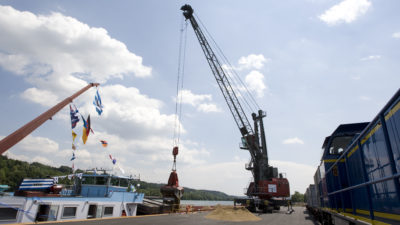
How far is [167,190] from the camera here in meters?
26.7

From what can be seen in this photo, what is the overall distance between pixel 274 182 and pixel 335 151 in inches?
1131

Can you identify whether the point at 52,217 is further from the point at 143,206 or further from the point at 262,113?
the point at 262,113

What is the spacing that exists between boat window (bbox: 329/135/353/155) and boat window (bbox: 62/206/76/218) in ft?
63.9

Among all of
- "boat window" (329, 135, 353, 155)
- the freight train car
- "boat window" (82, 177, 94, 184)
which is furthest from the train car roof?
"boat window" (82, 177, 94, 184)

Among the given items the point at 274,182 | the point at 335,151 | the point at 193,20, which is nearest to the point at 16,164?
the point at 193,20

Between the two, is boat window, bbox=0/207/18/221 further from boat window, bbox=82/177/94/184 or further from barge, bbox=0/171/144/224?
boat window, bbox=82/177/94/184

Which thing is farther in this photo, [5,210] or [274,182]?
[274,182]

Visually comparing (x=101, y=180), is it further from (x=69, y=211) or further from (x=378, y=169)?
(x=378, y=169)

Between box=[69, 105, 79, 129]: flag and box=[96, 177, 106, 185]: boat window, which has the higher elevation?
box=[69, 105, 79, 129]: flag

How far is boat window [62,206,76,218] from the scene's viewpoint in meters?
17.2

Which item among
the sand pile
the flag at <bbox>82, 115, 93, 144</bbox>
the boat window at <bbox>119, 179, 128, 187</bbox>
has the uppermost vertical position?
the flag at <bbox>82, 115, 93, 144</bbox>

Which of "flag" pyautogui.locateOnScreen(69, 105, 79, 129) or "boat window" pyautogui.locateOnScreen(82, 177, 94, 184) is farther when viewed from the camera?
"boat window" pyautogui.locateOnScreen(82, 177, 94, 184)

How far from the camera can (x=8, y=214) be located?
48.3 feet

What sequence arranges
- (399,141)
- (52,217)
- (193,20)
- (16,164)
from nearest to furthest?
(399,141)
(52,217)
(193,20)
(16,164)
